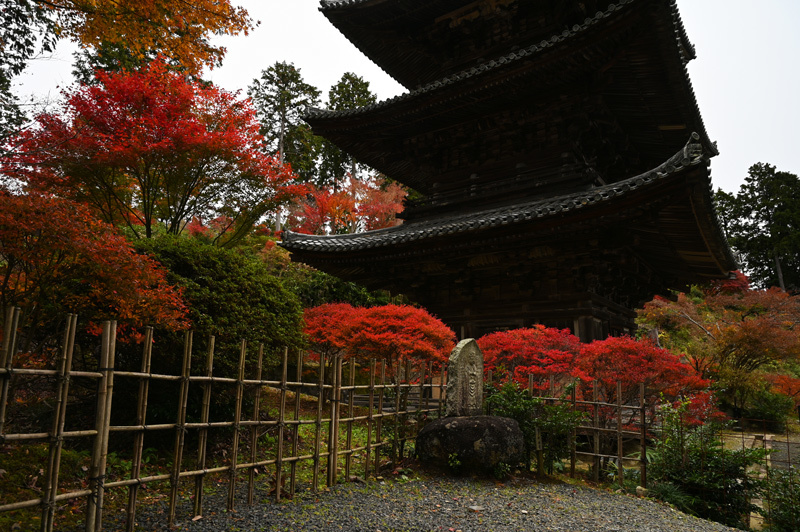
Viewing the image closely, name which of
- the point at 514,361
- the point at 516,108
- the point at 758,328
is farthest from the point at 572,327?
the point at 758,328

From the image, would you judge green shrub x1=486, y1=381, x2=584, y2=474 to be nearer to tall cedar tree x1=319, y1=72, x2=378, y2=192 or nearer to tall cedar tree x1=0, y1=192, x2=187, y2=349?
tall cedar tree x1=0, y1=192, x2=187, y2=349

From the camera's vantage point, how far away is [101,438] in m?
3.01

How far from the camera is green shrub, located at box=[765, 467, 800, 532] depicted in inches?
233

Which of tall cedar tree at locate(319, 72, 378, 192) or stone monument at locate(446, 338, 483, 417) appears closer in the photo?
stone monument at locate(446, 338, 483, 417)

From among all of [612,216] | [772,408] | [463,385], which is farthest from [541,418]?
[772,408]

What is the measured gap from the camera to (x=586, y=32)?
7.97 m

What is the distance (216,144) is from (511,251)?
6.28m

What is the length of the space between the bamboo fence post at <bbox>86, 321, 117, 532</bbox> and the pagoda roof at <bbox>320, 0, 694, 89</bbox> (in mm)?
10555

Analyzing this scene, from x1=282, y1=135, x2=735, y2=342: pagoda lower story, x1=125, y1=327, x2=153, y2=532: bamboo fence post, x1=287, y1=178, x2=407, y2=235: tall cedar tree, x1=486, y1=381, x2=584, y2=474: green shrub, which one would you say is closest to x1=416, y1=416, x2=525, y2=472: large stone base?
x1=486, y1=381, x2=584, y2=474: green shrub

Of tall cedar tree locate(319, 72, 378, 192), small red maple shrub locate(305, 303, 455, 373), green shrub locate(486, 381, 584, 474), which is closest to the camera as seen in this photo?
green shrub locate(486, 381, 584, 474)

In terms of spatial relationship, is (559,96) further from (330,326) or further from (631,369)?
(330,326)

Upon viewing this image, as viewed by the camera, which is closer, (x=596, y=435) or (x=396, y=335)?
(x=596, y=435)

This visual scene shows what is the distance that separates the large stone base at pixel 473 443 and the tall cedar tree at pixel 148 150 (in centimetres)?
669

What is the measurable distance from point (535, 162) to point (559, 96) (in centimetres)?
135
